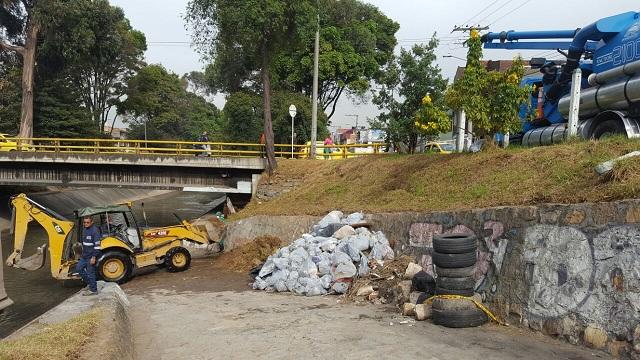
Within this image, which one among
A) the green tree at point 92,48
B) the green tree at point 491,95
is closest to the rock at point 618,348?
the green tree at point 491,95

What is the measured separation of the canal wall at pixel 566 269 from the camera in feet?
20.4

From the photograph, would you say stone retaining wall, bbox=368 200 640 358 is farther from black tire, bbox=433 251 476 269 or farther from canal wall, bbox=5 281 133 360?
canal wall, bbox=5 281 133 360

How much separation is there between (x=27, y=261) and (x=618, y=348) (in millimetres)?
14163

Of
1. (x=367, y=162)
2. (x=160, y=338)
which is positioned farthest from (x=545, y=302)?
(x=367, y=162)

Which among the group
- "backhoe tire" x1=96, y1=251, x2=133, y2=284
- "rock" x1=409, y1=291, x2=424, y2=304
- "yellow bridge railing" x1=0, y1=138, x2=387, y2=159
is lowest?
"backhoe tire" x1=96, y1=251, x2=133, y2=284

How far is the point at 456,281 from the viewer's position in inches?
319

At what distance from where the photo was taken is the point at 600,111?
1213 cm

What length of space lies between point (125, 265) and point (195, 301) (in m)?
3.84

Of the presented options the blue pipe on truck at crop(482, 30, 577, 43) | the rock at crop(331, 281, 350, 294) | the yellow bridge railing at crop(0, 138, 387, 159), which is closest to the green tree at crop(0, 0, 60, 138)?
the yellow bridge railing at crop(0, 138, 387, 159)

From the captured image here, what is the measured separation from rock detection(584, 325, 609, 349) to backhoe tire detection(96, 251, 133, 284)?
38.6 feet

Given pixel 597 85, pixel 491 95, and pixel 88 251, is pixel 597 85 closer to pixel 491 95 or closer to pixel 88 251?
pixel 491 95

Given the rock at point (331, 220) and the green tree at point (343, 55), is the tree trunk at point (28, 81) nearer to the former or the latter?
the green tree at point (343, 55)

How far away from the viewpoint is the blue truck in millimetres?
11203

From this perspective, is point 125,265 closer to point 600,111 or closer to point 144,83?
point 600,111
